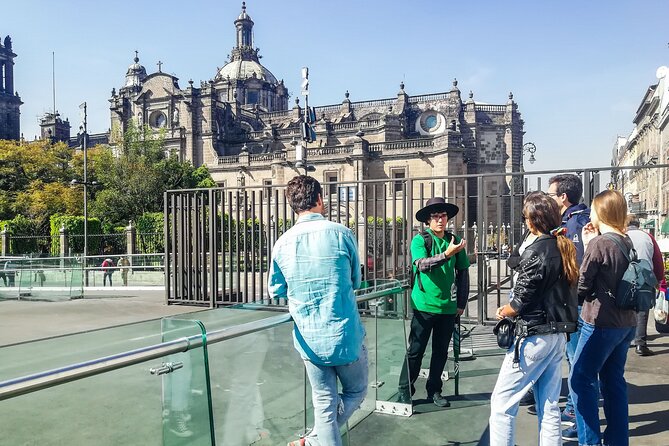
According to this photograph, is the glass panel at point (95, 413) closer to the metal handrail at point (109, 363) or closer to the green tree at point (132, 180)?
the metal handrail at point (109, 363)

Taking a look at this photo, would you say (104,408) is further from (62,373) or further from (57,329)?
(57,329)

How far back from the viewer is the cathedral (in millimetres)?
43719

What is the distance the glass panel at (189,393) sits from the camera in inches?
102

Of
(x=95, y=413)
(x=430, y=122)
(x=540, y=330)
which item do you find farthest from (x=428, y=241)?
(x=430, y=122)

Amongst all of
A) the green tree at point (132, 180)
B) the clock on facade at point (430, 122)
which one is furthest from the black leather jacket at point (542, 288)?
the clock on facade at point (430, 122)

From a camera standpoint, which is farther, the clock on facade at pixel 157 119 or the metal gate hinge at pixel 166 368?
the clock on facade at pixel 157 119

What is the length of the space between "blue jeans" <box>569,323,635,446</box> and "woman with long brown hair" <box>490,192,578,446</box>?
46 cm

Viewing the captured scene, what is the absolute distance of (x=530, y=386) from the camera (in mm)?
3158

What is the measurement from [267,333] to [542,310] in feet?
5.62

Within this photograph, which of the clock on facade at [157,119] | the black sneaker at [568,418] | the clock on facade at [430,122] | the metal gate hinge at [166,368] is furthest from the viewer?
the clock on facade at [157,119]

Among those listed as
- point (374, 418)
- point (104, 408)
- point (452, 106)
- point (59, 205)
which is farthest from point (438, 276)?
point (452, 106)

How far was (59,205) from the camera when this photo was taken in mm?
38344

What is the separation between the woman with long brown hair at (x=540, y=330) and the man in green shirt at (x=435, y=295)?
4.51 feet

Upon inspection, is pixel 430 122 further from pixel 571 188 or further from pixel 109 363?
pixel 109 363
